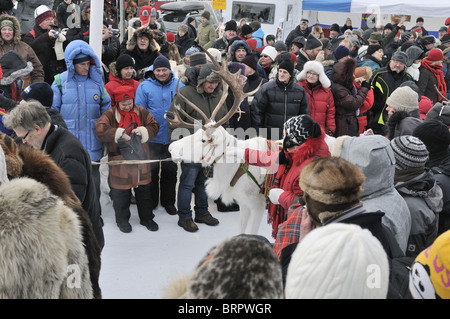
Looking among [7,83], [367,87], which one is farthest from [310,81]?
[7,83]

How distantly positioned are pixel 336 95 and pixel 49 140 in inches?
170

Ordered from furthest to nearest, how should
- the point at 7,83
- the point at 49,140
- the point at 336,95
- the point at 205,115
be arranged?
the point at 336,95, the point at 7,83, the point at 205,115, the point at 49,140

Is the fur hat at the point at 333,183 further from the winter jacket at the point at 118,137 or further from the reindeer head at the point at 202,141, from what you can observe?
the winter jacket at the point at 118,137

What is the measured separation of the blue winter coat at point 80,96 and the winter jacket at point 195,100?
839 millimetres

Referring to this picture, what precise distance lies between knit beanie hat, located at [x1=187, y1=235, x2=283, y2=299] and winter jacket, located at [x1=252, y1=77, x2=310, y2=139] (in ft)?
14.4

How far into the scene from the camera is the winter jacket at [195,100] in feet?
17.4

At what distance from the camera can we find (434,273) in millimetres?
1671

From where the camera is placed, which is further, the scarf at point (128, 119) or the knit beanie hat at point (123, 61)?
the knit beanie hat at point (123, 61)

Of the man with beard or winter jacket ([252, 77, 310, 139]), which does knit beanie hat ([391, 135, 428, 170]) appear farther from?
the man with beard

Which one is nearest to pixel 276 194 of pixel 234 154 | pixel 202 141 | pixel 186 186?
pixel 234 154

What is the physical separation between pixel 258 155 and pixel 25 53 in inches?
150

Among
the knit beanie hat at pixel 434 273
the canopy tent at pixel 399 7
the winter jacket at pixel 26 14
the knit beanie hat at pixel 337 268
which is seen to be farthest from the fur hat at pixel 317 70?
the canopy tent at pixel 399 7

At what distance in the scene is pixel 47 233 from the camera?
2.00 m

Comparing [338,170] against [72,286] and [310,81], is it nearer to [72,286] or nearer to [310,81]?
[72,286]
